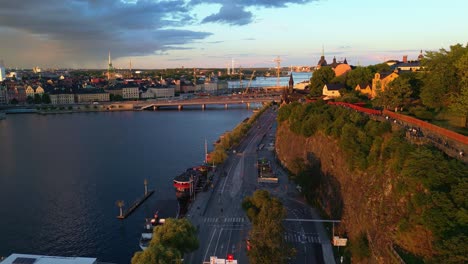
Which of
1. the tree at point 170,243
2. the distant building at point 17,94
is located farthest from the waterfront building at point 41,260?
the distant building at point 17,94

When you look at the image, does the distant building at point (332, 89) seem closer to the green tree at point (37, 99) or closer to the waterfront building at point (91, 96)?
the waterfront building at point (91, 96)

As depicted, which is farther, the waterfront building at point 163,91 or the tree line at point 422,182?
the waterfront building at point 163,91

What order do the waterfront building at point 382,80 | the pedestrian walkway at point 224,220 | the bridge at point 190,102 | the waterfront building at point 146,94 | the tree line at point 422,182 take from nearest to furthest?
the tree line at point 422,182, the pedestrian walkway at point 224,220, the waterfront building at point 382,80, the bridge at point 190,102, the waterfront building at point 146,94

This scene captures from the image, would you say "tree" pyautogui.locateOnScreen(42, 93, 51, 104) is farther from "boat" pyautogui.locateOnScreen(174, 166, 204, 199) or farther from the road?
"boat" pyautogui.locateOnScreen(174, 166, 204, 199)

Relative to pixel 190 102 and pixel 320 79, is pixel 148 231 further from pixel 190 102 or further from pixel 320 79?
pixel 190 102

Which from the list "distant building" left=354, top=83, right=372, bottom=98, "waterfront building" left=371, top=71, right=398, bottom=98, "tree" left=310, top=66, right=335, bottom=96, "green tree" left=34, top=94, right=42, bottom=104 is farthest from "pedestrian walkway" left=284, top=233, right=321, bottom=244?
"green tree" left=34, top=94, right=42, bottom=104

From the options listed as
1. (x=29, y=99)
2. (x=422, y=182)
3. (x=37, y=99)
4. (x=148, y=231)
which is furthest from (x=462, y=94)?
(x=29, y=99)
